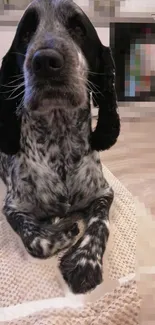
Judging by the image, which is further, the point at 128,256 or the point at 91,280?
the point at 128,256

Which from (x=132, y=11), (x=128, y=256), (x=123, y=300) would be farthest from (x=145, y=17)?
(x=123, y=300)

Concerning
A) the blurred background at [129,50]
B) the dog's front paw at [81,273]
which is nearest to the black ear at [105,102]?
the dog's front paw at [81,273]

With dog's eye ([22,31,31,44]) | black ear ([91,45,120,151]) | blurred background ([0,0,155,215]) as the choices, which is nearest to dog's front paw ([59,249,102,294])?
black ear ([91,45,120,151])

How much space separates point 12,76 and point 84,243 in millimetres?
738

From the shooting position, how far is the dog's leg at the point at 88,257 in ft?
5.25

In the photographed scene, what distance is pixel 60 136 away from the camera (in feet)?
6.22

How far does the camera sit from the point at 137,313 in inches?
63.7

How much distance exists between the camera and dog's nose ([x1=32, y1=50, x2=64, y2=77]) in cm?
155

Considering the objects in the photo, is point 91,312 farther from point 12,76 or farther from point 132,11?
point 132,11

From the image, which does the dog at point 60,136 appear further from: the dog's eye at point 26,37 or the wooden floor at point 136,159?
the wooden floor at point 136,159

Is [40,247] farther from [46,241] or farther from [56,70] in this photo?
[56,70]

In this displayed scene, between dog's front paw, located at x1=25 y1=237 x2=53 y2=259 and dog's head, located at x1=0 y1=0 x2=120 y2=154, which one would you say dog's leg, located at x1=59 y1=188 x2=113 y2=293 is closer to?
dog's front paw, located at x1=25 y1=237 x2=53 y2=259

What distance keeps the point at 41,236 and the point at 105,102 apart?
2.05 ft

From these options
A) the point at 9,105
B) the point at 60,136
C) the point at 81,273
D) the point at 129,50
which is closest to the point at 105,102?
the point at 60,136
